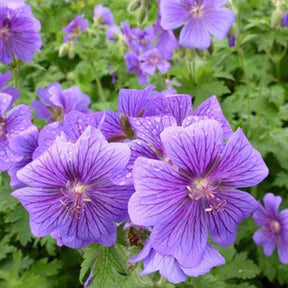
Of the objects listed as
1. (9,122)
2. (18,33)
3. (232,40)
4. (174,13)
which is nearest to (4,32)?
(18,33)

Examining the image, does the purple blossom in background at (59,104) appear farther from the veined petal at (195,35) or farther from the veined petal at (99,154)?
→ the veined petal at (99,154)

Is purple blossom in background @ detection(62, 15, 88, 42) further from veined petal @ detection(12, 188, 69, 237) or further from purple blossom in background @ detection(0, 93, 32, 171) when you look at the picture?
veined petal @ detection(12, 188, 69, 237)

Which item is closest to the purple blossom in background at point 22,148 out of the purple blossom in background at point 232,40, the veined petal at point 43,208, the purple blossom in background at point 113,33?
the veined petal at point 43,208

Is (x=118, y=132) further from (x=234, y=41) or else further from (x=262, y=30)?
(x=262, y=30)

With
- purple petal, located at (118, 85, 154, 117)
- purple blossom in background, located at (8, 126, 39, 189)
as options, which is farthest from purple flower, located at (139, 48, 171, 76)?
purple petal, located at (118, 85, 154, 117)

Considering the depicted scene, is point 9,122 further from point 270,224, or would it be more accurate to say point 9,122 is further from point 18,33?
point 270,224

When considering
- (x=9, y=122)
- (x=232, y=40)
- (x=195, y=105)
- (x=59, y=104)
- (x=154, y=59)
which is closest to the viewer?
(x=9, y=122)

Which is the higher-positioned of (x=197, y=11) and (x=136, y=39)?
(x=197, y=11)

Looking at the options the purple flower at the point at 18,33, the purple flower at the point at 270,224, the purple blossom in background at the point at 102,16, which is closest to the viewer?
the purple flower at the point at 18,33
